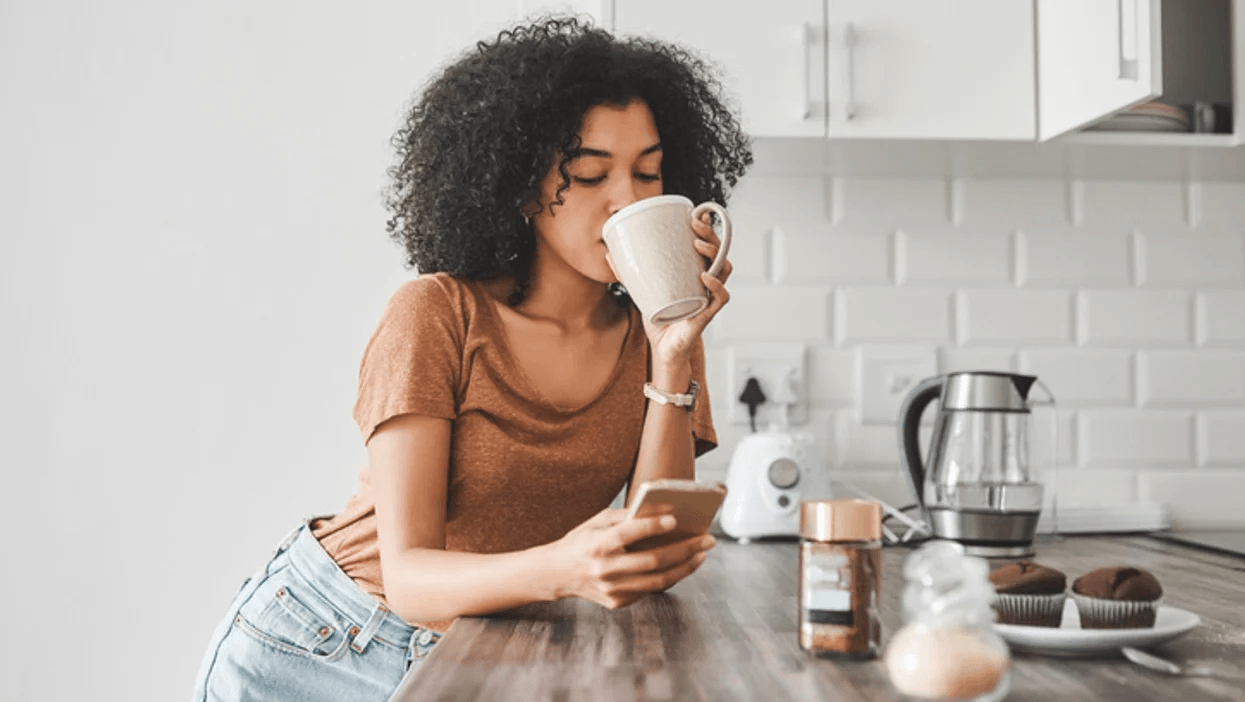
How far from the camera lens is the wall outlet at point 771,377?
76.7 inches

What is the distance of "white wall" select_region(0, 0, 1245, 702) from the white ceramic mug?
89cm

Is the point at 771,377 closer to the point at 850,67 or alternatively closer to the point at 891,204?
the point at 891,204

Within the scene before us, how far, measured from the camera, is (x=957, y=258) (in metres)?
2.00

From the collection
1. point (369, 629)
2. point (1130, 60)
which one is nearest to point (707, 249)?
point (369, 629)

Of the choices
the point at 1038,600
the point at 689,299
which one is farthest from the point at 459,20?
the point at 1038,600

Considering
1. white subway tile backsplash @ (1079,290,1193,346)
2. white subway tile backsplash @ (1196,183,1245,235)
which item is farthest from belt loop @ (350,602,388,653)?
white subway tile backsplash @ (1196,183,1245,235)

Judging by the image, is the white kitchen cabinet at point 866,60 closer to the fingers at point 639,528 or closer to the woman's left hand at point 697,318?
the woman's left hand at point 697,318

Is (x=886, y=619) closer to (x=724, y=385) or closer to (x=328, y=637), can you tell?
(x=328, y=637)

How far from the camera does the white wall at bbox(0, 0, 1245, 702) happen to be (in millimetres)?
1960

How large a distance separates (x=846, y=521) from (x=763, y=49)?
42.6 inches

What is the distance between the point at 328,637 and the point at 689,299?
1.93 ft

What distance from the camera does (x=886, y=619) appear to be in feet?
3.23

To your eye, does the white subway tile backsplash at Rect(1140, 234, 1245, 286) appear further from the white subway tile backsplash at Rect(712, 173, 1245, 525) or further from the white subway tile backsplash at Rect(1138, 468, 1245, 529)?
the white subway tile backsplash at Rect(1138, 468, 1245, 529)

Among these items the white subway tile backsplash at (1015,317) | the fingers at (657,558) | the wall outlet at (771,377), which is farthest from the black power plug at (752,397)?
the fingers at (657,558)
